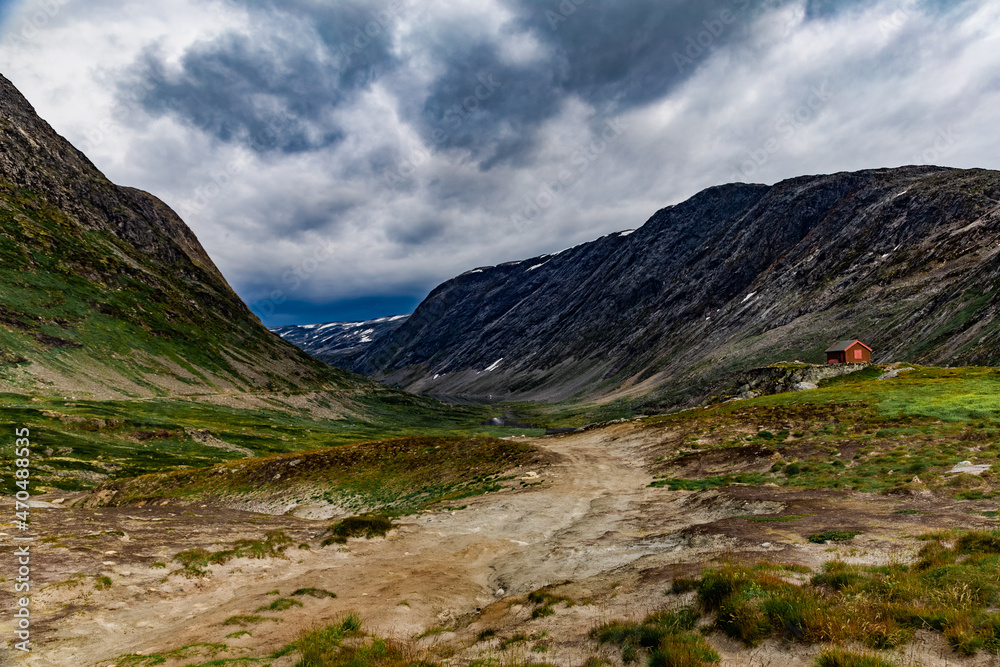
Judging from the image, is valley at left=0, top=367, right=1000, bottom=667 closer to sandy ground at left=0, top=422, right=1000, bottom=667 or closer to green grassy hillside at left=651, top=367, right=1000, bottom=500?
sandy ground at left=0, top=422, right=1000, bottom=667

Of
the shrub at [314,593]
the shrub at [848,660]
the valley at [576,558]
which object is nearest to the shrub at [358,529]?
the valley at [576,558]

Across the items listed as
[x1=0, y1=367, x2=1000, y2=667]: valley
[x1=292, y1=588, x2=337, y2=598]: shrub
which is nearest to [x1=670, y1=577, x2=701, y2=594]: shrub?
[x1=0, y1=367, x2=1000, y2=667]: valley

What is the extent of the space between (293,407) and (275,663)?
142 m

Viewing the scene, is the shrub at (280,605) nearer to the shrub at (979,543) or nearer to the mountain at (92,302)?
the shrub at (979,543)

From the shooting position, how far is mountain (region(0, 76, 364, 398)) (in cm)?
10488

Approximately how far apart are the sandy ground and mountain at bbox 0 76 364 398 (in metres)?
95.0

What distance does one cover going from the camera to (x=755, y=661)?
8578mm

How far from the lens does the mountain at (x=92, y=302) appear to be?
10488cm

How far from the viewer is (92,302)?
131250 millimetres

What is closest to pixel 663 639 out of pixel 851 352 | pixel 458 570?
pixel 458 570

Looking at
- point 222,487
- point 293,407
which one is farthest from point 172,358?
point 222,487

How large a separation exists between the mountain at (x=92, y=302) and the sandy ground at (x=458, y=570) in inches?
3742

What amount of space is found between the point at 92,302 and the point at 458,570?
162m

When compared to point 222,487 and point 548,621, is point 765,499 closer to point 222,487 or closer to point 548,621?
point 548,621
